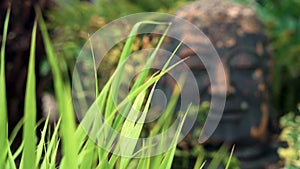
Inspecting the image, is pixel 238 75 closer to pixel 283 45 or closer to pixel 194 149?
pixel 194 149

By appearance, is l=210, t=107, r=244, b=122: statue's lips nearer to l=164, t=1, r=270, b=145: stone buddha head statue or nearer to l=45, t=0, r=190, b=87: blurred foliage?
l=164, t=1, r=270, b=145: stone buddha head statue

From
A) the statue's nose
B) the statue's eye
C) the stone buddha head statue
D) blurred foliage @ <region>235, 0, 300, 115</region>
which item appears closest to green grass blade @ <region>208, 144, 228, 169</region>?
the stone buddha head statue

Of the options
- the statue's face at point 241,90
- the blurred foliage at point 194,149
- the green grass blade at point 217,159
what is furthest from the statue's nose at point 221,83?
the green grass blade at point 217,159

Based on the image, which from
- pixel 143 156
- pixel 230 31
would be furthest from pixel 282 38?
pixel 143 156

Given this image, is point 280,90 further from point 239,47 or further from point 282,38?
point 239,47

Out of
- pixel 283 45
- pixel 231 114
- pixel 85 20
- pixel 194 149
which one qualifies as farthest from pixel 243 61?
pixel 85 20

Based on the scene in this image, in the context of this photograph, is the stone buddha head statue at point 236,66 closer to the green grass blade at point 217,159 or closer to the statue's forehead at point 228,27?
the statue's forehead at point 228,27
